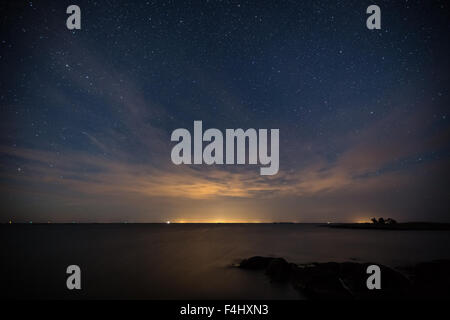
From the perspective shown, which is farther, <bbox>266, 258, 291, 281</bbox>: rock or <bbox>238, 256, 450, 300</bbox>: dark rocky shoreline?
<bbox>266, 258, 291, 281</bbox>: rock

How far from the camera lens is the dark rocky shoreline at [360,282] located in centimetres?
955

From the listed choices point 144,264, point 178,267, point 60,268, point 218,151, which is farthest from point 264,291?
point 60,268

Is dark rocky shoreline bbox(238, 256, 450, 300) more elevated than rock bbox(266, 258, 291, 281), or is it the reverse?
dark rocky shoreline bbox(238, 256, 450, 300)

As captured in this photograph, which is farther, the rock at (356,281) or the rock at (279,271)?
the rock at (279,271)

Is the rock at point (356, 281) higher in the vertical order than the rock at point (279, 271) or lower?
higher

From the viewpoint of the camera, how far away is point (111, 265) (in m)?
20.2

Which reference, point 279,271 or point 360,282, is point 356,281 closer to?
point 360,282

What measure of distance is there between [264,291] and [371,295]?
503cm

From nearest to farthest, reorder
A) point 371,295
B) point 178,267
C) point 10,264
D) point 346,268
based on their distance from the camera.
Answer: point 371,295 < point 346,268 < point 178,267 < point 10,264

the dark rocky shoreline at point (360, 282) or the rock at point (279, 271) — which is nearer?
the dark rocky shoreline at point (360, 282)

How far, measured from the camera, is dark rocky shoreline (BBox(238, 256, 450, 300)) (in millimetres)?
9555

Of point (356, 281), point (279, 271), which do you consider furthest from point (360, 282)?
point (279, 271)

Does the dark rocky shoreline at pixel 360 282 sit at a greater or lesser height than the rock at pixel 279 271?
greater
